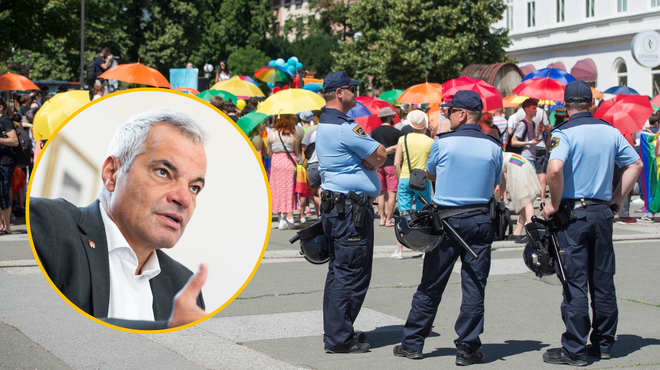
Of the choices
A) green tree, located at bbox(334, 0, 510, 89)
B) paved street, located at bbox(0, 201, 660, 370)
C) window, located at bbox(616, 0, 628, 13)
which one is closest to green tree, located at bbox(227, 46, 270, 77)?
green tree, located at bbox(334, 0, 510, 89)

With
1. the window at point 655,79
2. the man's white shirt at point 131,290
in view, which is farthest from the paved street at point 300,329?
the window at point 655,79

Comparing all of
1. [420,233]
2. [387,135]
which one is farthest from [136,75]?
[420,233]

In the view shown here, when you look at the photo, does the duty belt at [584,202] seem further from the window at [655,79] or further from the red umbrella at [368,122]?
the window at [655,79]

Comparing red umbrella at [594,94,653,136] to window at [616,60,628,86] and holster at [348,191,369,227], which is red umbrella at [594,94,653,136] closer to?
holster at [348,191,369,227]

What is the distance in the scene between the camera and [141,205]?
170cm

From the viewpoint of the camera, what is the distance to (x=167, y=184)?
1.70 meters

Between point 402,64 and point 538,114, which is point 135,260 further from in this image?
point 402,64

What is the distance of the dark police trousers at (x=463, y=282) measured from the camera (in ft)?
15.7

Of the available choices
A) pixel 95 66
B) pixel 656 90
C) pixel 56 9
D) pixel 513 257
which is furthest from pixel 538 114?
pixel 656 90

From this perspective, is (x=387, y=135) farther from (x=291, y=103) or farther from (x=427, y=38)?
(x=427, y=38)

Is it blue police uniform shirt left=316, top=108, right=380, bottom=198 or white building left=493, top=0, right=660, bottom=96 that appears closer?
blue police uniform shirt left=316, top=108, right=380, bottom=198

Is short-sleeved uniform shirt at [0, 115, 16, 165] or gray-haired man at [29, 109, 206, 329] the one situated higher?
short-sleeved uniform shirt at [0, 115, 16, 165]

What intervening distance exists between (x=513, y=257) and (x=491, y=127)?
5.90 ft

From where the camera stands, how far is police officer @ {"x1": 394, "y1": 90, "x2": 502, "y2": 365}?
15.7ft
